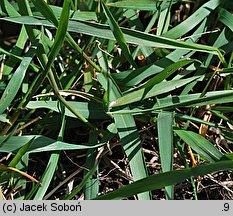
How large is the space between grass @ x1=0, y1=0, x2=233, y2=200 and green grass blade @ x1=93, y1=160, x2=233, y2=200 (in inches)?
3.0

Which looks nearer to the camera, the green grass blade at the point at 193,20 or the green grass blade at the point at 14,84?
the green grass blade at the point at 14,84

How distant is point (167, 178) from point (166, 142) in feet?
0.48

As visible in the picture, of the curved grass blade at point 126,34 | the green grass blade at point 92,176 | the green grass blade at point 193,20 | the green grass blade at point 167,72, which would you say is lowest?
the green grass blade at point 92,176

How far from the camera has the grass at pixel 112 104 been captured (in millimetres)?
1169

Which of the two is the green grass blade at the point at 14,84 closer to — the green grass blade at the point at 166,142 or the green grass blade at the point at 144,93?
the green grass blade at the point at 144,93

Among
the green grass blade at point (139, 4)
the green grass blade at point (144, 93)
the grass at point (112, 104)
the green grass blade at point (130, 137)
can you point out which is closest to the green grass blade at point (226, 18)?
the grass at point (112, 104)

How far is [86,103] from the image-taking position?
49.7 inches

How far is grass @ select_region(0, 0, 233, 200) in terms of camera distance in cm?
117

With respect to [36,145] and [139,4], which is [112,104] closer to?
[36,145]

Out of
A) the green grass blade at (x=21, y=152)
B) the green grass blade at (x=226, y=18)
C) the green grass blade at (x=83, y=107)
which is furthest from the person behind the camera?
the green grass blade at (x=226, y=18)

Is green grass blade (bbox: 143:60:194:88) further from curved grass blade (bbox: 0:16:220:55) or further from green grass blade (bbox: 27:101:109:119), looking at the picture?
green grass blade (bbox: 27:101:109:119)

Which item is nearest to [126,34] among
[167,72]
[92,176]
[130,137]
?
[167,72]

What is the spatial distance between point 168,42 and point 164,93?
0.53ft

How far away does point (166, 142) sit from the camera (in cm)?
114
